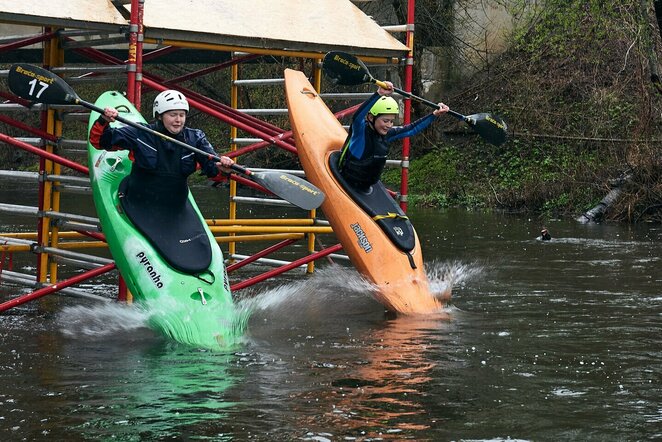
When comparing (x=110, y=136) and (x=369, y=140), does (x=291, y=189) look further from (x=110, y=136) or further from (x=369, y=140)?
(x=369, y=140)

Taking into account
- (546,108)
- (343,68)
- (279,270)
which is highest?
(546,108)

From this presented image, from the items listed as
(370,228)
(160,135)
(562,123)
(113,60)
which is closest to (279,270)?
(370,228)

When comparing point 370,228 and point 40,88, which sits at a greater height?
point 40,88

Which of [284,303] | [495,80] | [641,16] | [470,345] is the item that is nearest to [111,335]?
[284,303]

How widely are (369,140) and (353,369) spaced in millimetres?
3206

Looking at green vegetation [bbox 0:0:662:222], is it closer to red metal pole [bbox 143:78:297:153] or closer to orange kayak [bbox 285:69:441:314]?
orange kayak [bbox 285:69:441:314]

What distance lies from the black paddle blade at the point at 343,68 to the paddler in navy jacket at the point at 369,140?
32cm

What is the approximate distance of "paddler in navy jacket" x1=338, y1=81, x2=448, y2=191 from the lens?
9.88 metres

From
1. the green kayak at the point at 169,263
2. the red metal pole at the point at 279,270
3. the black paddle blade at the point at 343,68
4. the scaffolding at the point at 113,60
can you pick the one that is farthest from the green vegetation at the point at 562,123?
the green kayak at the point at 169,263

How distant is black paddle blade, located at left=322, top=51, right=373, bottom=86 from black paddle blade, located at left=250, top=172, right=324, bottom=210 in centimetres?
177

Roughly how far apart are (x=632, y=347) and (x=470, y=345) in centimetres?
107

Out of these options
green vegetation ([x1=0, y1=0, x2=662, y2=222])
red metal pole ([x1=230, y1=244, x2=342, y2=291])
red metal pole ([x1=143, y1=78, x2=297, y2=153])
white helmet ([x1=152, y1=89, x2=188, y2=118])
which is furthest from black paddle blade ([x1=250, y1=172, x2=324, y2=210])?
green vegetation ([x1=0, y1=0, x2=662, y2=222])

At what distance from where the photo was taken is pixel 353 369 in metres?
7.13

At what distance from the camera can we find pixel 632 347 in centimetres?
798
